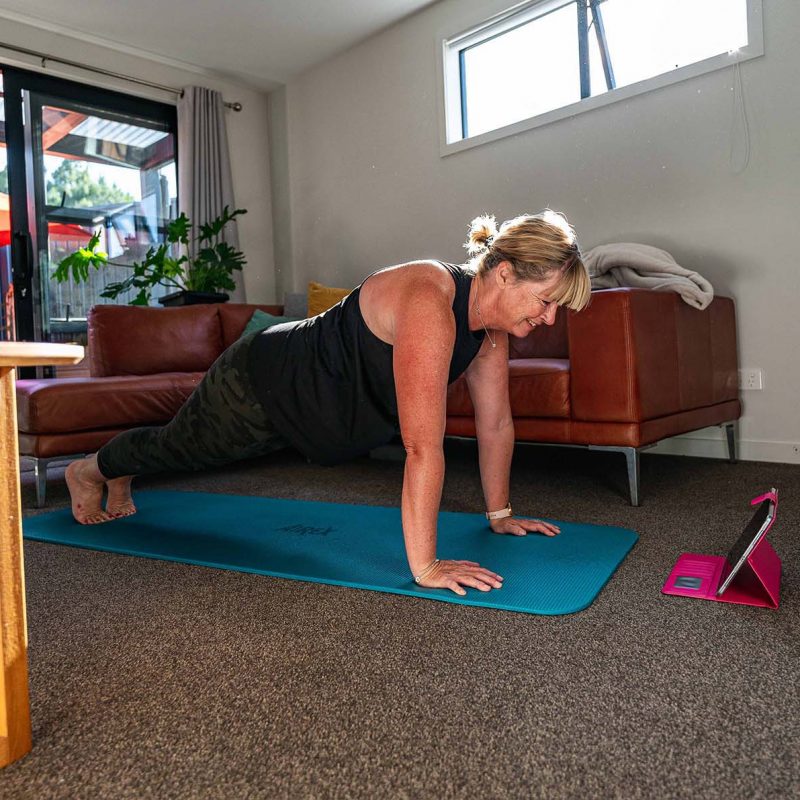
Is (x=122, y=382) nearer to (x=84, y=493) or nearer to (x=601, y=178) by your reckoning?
(x=84, y=493)

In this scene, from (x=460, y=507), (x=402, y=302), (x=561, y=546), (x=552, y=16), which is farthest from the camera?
(x=552, y=16)

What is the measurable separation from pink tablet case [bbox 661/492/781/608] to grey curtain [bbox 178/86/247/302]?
417 centimetres

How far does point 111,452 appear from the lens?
73.9 inches

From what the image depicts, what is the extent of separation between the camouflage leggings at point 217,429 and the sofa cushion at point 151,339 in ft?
5.55

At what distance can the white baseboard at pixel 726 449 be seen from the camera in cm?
275

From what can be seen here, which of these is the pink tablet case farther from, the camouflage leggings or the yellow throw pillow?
the yellow throw pillow

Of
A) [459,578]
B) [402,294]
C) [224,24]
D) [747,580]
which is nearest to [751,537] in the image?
[747,580]

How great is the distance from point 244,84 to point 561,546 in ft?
15.2

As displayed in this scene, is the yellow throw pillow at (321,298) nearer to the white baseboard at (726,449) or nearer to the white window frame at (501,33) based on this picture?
the white window frame at (501,33)

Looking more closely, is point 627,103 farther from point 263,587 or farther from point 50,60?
point 50,60

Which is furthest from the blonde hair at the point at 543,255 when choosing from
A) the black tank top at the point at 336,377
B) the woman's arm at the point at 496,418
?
the woman's arm at the point at 496,418

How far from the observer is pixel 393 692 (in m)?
0.94

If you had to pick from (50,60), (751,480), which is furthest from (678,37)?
(50,60)

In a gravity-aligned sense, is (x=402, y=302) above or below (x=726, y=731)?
above
